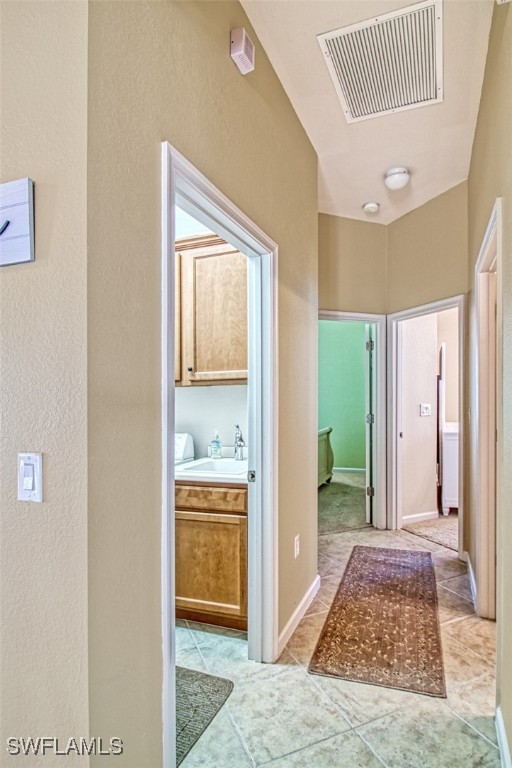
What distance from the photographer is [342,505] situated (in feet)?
17.2

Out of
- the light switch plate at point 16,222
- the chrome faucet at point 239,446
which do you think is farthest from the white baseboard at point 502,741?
the light switch plate at point 16,222

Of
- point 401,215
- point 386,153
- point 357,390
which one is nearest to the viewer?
point 386,153

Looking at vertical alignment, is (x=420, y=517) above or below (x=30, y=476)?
below

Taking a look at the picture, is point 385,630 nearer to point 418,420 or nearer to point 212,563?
point 212,563

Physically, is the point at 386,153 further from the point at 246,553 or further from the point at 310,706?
the point at 310,706

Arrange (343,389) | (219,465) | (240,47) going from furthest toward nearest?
(343,389), (219,465), (240,47)

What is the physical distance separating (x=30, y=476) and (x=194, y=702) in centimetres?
136

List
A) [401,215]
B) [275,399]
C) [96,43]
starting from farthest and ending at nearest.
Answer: [401,215] → [275,399] → [96,43]

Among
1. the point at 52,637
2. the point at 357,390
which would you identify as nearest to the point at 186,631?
the point at 52,637

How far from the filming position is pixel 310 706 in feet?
6.00

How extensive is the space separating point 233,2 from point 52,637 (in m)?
2.24

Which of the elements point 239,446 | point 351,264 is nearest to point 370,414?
point 351,264

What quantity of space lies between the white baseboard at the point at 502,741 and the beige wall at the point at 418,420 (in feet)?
8.89

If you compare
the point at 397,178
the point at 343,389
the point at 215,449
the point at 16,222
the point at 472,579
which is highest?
the point at 397,178
